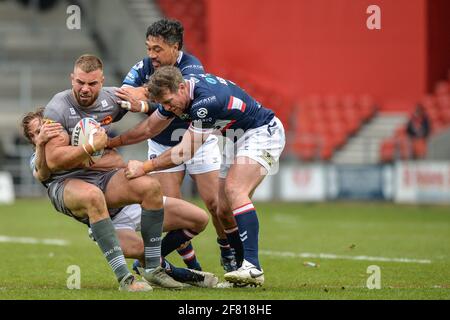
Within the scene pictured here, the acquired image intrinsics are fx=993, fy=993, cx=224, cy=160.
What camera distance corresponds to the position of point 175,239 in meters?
9.22

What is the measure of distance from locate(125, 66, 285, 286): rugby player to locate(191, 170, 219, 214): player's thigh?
0.99 m

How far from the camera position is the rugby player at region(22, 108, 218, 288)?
28.1 ft

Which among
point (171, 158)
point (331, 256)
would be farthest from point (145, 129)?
point (331, 256)

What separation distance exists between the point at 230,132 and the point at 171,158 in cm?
97

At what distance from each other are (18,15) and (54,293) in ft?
79.0

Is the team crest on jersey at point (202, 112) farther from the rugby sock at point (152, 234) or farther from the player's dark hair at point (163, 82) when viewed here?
the rugby sock at point (152, 234)

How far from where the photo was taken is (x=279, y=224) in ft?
59.3

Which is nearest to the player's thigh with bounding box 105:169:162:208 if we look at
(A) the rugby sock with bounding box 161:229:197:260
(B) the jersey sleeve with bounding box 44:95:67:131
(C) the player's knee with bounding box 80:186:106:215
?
(C) the player's knee with bounding box 80:186:106:215

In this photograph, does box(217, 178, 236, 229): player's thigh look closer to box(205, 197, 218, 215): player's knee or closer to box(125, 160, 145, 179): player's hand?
box(205, 197, 218, 215): player's knee

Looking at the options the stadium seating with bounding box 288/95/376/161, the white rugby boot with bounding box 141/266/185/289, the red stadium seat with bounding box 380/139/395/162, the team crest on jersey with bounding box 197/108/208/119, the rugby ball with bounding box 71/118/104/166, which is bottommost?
the red stadium seat with bounding box 380/139/395/162

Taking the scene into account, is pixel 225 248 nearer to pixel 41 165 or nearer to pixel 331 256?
pixel 41 165

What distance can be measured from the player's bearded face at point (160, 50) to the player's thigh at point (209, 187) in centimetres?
128
